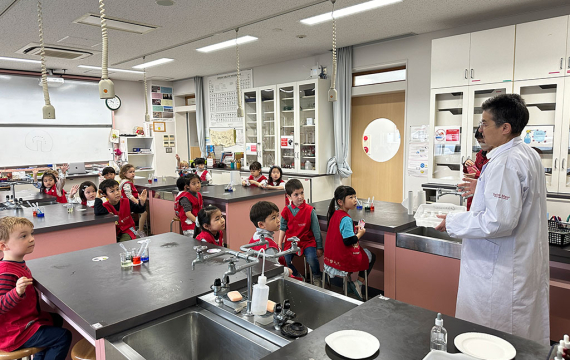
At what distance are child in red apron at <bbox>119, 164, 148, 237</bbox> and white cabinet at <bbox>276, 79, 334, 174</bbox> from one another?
2.58 metres

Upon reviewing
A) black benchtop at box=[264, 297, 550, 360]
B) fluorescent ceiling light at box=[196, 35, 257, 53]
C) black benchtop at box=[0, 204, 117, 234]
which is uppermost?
fluorescent ceiling light at box=[196, 35, 257, 53]

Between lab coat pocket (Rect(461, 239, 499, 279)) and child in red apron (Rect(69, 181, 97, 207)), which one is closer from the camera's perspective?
lab coat pocket (Rect(461, 239, 499, 279))

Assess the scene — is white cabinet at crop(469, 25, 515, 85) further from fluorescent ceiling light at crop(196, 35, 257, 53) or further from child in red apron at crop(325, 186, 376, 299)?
fluorescent ceiling light at crop(196, 35, 257, 53)

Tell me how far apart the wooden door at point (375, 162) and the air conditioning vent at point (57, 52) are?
426cm

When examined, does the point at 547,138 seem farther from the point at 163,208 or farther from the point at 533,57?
the point at 163,208

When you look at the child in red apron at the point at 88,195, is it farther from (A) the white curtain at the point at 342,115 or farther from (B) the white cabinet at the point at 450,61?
(B) the white cabinet at the point at 450,61

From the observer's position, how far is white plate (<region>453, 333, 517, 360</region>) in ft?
3.47

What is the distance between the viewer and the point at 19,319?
1.64 m

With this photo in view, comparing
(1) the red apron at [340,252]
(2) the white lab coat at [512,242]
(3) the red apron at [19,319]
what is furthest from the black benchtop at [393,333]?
(3) the red apron at [19,319]

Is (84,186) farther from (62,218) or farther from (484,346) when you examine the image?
(484,346)

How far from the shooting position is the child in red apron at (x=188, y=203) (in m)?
3.89

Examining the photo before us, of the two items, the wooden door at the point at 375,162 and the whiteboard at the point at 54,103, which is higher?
the whiteboard at the point at 54,103

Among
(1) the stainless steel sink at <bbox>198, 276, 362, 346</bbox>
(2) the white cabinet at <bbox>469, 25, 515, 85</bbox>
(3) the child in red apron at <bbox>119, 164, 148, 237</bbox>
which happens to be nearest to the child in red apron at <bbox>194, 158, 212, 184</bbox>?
(3) the child in red apron at <bbox>119, 164, 148, 237</bbox>

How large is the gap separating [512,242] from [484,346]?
2.18 feet
